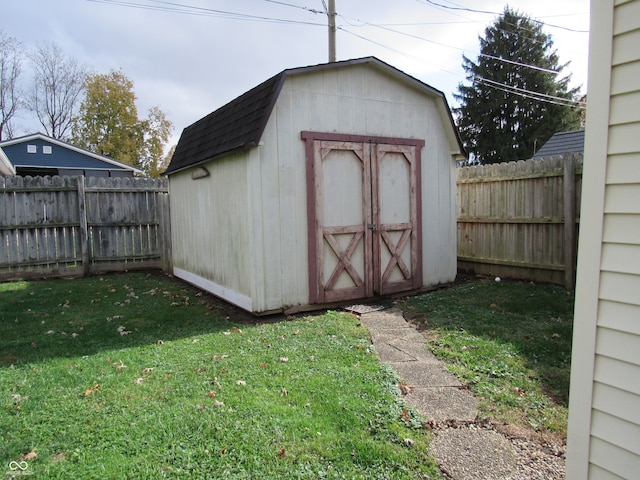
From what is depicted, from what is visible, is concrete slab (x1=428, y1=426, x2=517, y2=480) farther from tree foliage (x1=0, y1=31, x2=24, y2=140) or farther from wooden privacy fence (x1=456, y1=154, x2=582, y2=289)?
tree foliage (x1=0, y1=31, x2=24, y2=140)

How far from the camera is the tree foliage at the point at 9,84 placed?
3012cm

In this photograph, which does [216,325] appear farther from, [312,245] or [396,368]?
[396,368]

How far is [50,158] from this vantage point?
66.5 ft

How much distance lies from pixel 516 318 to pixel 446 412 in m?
2.61

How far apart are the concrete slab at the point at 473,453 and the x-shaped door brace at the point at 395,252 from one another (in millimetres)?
3752

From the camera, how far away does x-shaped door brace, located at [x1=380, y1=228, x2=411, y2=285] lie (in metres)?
6.30

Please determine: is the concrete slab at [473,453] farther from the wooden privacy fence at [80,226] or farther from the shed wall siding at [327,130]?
the wooden privacy fence at [80,226]

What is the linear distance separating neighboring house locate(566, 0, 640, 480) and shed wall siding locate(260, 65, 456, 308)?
13.0 feet

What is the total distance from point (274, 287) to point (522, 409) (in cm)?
330

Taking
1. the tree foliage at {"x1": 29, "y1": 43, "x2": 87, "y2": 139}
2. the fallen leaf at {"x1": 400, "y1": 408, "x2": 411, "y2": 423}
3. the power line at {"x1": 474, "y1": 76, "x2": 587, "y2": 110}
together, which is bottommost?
the fallen leaf at {"x1": 400, "y1": 408, "x2": 411, "y2": 423}

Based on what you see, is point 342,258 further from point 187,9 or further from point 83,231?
point 187,9

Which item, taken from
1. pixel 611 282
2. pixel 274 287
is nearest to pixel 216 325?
pixel 274 287

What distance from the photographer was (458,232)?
8.38 meters

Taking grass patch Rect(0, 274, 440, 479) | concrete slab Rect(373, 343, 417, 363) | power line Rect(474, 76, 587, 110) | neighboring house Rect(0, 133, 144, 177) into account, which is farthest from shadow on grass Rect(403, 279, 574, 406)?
power line Rect(474, 76, 587, 110)
